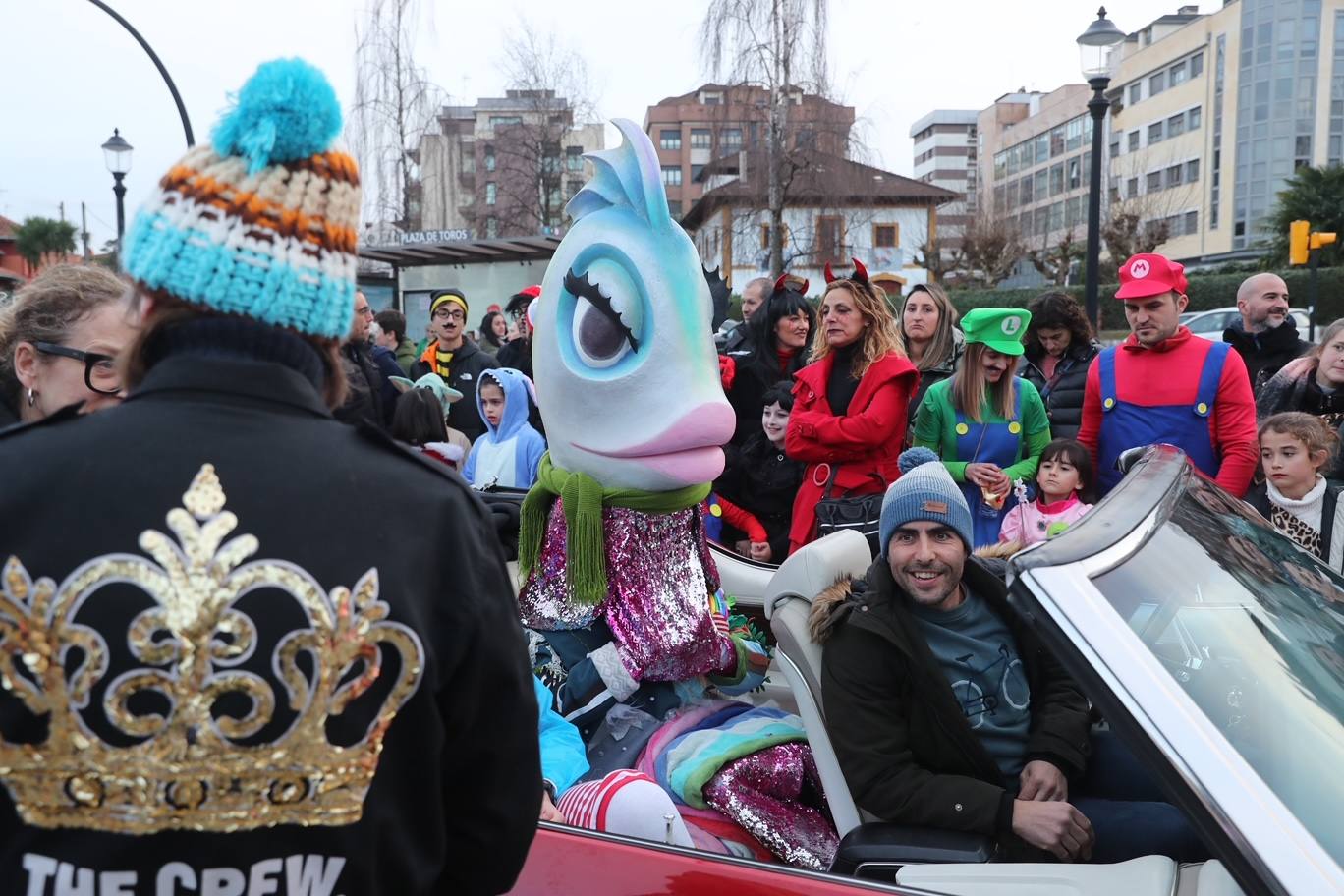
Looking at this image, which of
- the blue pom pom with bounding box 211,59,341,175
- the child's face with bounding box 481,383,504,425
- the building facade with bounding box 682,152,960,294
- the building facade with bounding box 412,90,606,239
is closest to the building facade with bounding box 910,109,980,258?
the building facade with bounding box 682,152,960,294

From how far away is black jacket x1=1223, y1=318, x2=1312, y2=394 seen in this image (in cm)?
Answer: 576

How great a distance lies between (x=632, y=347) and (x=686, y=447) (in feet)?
1.06

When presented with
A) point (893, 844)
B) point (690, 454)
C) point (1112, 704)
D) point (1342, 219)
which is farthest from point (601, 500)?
point (1342, 219)

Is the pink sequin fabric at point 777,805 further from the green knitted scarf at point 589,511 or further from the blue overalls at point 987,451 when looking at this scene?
the blue overalls at point 987,451

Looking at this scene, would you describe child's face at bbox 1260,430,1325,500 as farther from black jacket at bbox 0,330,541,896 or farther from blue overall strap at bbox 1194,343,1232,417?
black jacket at bbox 0,330,541,896

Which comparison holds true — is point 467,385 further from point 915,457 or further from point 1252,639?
point 1252,639

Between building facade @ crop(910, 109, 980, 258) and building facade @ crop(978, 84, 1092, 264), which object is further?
building facade @ crop(910, 109, 980, 258)

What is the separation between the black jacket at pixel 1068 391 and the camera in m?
5.46

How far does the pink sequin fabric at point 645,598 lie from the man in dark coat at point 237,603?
186cm

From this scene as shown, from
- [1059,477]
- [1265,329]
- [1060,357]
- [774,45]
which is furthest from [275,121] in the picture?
[774,45]

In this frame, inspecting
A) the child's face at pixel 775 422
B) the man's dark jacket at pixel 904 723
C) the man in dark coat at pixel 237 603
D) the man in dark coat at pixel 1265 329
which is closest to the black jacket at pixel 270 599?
the man in dark coat at pixel 237 603

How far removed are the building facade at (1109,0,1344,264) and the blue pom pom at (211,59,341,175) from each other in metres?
49.0

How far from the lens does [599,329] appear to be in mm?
3244

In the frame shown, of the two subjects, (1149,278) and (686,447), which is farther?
(1149,278)
